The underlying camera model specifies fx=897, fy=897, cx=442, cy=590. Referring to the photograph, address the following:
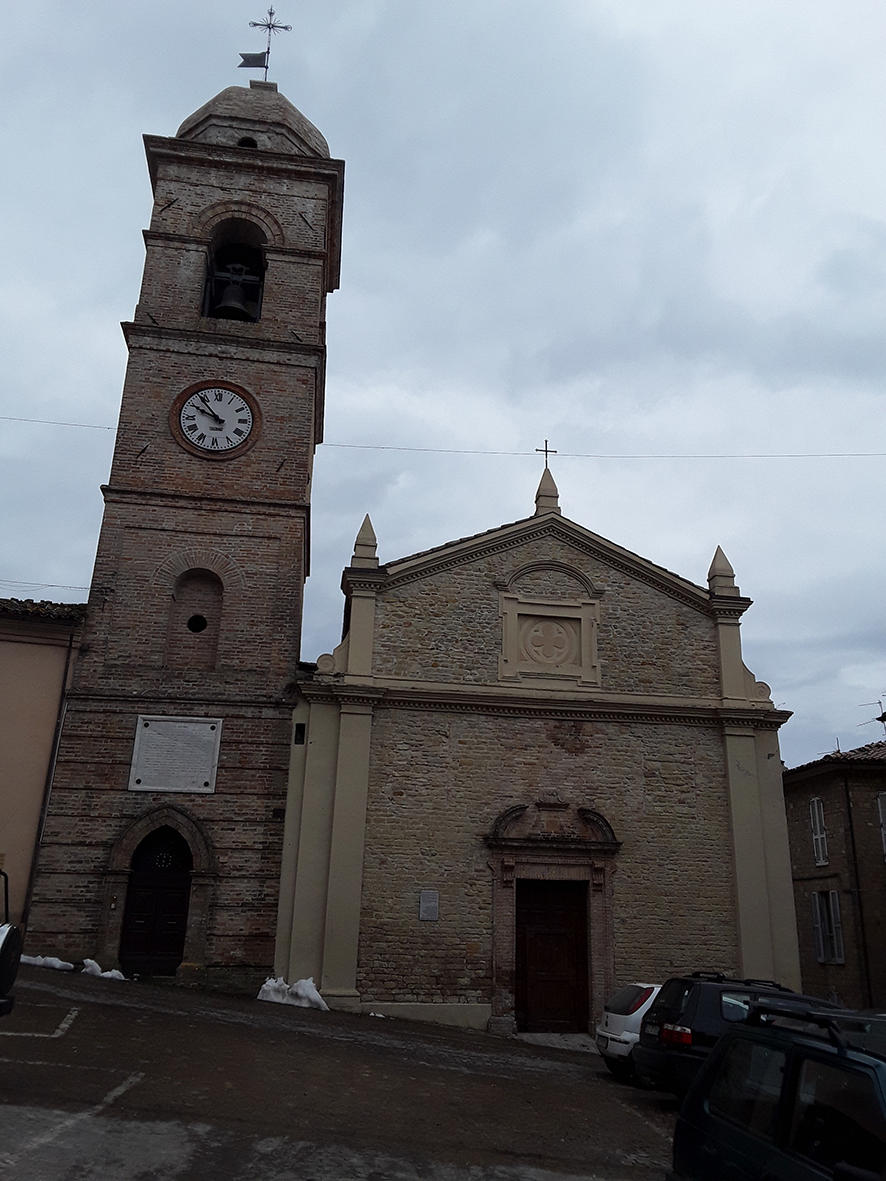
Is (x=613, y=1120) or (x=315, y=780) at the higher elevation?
(x=315, y=780)

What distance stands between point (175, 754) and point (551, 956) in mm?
7094

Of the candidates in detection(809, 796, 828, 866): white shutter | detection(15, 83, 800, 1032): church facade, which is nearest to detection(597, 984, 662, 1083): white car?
detection(15, 83, 800, 1032): church facade

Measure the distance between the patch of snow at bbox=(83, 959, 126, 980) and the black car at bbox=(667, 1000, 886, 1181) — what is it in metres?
11.1

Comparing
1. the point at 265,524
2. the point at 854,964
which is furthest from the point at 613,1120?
the point at 854,964

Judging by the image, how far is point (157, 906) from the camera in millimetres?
14344

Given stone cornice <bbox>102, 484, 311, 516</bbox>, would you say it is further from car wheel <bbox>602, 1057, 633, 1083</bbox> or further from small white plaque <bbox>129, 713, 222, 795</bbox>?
car wheel <bbox>602, 1057, 633, 1083</bbox>

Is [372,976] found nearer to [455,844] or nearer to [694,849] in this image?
[455,844]

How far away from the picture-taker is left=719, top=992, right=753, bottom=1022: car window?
9273 millimetres

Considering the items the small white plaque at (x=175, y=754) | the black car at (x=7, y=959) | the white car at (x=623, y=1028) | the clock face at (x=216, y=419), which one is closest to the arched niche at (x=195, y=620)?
the small white plaque at (x=175, y=754)

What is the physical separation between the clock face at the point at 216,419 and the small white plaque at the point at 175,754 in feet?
17.6

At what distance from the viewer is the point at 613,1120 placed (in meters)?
8.62

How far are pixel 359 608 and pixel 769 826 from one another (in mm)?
8131

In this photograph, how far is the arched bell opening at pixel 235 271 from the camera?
18547 mm

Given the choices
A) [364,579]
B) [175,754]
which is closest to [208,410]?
[364,579]
